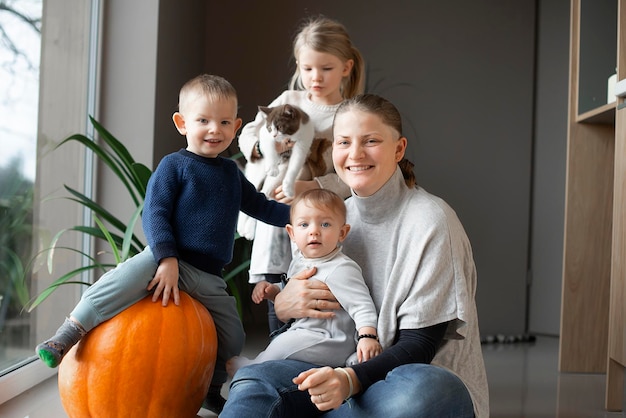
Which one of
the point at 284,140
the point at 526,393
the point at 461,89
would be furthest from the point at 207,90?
the point at 461,89

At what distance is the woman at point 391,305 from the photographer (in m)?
1.51

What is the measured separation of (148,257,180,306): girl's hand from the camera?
1.77 meters

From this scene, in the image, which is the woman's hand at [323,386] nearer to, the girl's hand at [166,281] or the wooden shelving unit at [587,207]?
the girl's hand at [166,281]

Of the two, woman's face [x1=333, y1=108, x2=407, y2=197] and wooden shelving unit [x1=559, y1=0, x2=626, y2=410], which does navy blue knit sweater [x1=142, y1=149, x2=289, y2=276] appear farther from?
wooden shelving unit [x1=559, y1=0, x2=626, y2=410]

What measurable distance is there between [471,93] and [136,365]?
122 inches

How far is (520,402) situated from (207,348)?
1.26 meters

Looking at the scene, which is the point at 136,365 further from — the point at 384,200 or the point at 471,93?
the point at 471,93

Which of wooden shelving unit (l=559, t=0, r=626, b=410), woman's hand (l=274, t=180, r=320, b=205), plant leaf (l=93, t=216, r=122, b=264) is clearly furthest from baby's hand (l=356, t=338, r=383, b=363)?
wooden shelving unit (l=559, t=0, r=626, b=410)

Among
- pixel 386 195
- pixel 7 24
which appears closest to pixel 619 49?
pixel 386 195

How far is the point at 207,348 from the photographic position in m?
1.81

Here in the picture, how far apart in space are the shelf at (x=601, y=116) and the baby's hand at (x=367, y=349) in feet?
5.25

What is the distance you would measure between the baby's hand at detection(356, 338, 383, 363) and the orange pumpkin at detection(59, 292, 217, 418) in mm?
405

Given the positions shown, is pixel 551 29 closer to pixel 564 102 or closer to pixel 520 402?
pixel 564 102

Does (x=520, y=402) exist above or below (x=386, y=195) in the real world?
below
